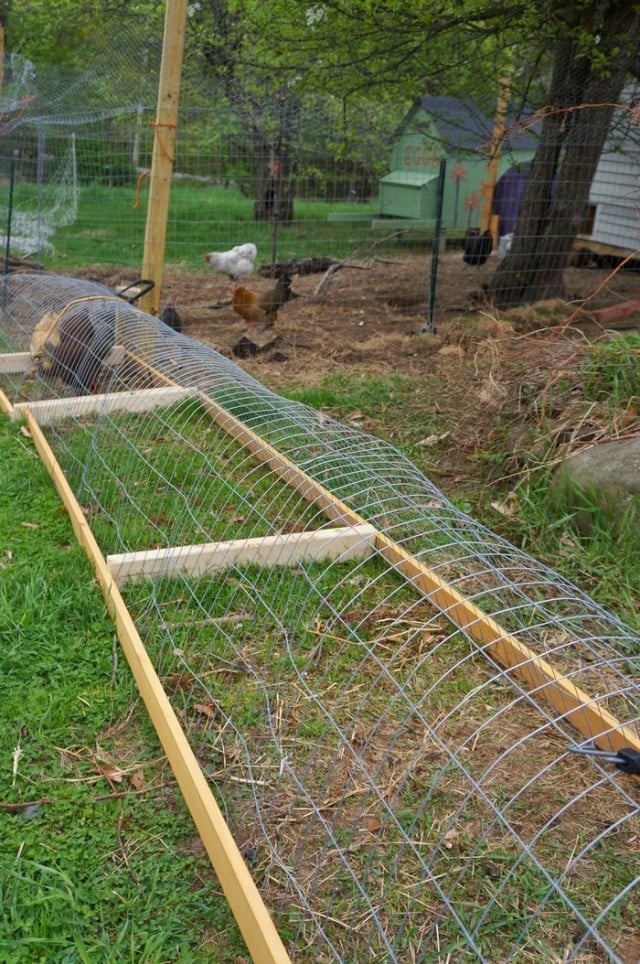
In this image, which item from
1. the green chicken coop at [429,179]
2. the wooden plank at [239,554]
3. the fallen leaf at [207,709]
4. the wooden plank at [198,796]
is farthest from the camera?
the green chicken coop at [429,179]

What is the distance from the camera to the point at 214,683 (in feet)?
9.48

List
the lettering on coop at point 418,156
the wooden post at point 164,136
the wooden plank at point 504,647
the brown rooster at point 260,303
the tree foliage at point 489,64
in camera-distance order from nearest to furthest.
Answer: the wooden plank at point 504,647
the wooden post at point 164,136
the tree foliage at point 489,64
the brown rooster at point 260,303
the lettering on coop at point 418,156

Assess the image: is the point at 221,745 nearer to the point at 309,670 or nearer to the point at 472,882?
the point at 309,670

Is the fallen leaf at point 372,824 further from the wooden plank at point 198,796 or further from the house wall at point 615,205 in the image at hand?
the house wall at point 615,205

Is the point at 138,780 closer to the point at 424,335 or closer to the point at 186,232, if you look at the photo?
the point at 424,335

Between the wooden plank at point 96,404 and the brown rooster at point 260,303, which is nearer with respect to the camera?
the wooden plank at point 96,404

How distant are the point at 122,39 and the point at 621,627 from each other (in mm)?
12761

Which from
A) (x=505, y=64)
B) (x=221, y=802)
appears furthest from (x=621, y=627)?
(x=505, y=64)

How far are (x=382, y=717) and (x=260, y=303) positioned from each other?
6.21m

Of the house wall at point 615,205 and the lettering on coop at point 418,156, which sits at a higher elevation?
the lettering on coop at point 418,156

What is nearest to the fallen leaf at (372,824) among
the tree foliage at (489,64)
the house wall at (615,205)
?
the tree foliage at (489,64)

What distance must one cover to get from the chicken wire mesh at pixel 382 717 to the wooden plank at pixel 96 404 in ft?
1.05

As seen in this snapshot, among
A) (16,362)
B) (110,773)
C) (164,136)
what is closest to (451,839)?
(110,773)

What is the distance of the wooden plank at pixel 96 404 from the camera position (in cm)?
483
